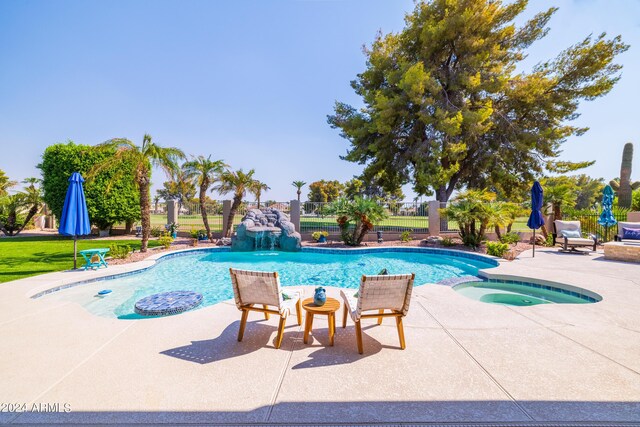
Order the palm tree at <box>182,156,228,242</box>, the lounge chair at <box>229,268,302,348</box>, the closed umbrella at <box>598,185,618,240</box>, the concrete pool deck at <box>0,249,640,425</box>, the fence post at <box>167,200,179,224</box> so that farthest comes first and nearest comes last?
1. the fence post at <box>167,200,179,224</box>
2. the palm tree at <box>182,156,228,242</box>
3. the closed umbrella at <box>598,185,618,240</box>
4. the lounge chair at <box>229,268,302,348</box>
5. the concrete pool deck at <box>0,249,640,425</box>

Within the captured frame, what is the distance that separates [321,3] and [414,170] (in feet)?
42.7

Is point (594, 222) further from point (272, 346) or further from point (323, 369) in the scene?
point (272, 346)

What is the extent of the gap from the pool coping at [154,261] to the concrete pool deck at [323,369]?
122cm

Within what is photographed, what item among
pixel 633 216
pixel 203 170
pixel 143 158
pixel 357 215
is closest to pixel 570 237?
pixel 633 216

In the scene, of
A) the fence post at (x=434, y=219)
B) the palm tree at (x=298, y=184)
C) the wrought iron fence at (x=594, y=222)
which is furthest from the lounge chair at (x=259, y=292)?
the palm tree at (x=298, y=184)

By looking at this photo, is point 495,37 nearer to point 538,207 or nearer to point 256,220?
point 538,207

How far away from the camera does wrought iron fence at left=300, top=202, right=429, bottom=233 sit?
15.8 m

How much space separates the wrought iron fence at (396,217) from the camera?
621 inches

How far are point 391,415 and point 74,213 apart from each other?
8355mm

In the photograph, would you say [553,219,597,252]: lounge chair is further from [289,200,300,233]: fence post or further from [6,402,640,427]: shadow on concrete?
[289,200,300,233]: fence post

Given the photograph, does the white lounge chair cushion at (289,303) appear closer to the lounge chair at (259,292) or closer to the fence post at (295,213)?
the lounge chair at (259,292)

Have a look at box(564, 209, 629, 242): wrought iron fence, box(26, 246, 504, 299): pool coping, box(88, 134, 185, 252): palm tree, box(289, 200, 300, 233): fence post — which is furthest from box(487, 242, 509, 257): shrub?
box(88, 134, 185, 252): palm tree

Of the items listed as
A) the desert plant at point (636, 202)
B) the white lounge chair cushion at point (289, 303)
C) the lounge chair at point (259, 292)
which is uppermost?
the desert plant at point (636, 202)

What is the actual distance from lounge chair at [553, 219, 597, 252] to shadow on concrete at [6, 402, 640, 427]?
10982mm
